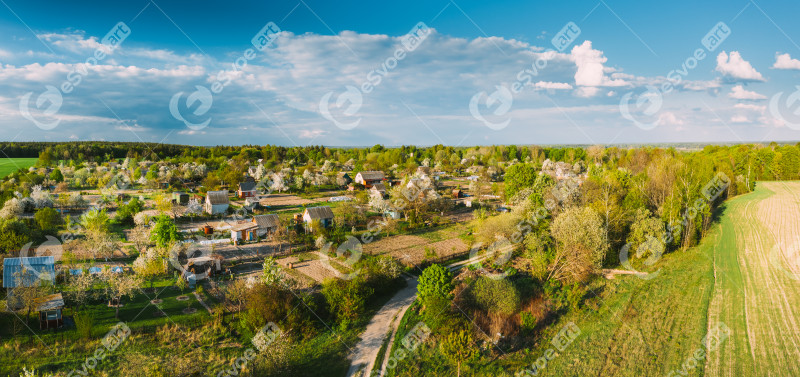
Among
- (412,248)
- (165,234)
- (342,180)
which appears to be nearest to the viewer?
(165,234)

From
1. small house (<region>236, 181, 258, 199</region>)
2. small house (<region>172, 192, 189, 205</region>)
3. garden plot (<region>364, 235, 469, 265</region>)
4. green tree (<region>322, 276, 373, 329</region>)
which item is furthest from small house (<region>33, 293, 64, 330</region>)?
small house (<region>236, 181, 258, 199</region>)

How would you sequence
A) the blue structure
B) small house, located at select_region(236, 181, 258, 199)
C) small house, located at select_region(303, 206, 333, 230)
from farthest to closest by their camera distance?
small house, located at select_region(236, 181, 258, 199) < small house, located at select_region(303, 206, 333, 230) < the blue structure

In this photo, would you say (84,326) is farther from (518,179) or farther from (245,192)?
(518,179)

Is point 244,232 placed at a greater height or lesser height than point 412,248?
greater

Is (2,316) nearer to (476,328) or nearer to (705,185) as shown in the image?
(476,328)

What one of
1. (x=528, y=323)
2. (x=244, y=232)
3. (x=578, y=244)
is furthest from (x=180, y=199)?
(x=578, y=244)

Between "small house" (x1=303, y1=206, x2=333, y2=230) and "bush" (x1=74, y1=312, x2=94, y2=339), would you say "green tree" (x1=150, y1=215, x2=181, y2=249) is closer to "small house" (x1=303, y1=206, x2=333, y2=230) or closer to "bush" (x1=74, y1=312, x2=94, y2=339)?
"bush" (x1=74, y1=312, x2=94, y2=339)
